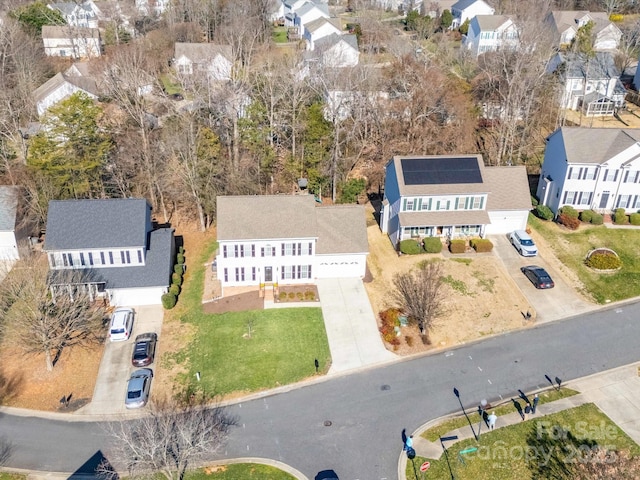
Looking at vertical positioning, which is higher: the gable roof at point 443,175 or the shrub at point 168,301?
the gable roof at point 443,175

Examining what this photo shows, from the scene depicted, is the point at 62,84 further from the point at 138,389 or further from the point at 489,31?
the point at 489,31

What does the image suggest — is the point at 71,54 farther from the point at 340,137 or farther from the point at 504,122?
the point at 504,122

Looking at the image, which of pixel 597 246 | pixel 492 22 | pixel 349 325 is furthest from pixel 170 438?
pixel 492 22

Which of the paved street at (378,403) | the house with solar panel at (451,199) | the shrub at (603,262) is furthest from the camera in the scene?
the house with solar panel at (451,199)

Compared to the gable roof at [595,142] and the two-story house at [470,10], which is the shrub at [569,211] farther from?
the two-story house at [470,10]

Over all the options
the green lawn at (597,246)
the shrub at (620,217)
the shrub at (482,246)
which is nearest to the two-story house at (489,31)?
the shrub at (620,217)

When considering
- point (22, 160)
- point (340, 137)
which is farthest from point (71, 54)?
point (340, 137)
